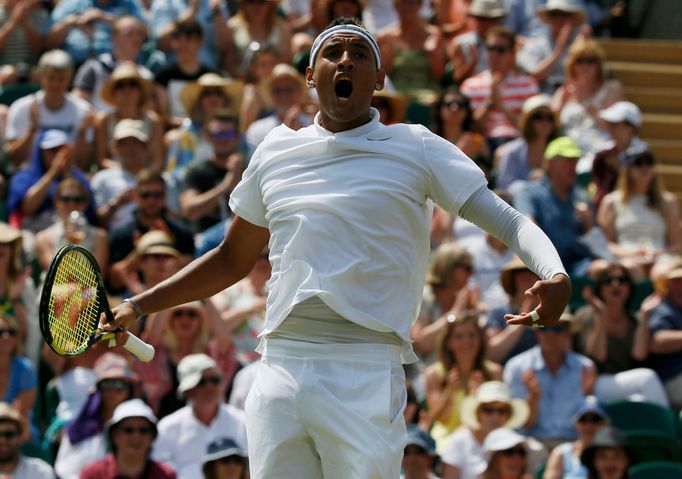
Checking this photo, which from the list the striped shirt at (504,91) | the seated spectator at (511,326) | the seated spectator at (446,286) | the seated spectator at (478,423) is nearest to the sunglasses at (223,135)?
the seated spectator at (446,286)

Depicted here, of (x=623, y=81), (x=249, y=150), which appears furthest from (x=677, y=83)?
(x=249, y=150)

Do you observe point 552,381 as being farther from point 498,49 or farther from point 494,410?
point 498,49

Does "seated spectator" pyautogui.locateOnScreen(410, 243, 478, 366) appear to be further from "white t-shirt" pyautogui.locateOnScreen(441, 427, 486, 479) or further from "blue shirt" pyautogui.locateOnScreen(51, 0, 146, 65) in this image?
"blue shirt" pyautogui.locateOnScreen(51, 0, 146, 65)

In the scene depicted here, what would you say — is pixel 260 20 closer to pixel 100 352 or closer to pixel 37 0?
pixel 37 0

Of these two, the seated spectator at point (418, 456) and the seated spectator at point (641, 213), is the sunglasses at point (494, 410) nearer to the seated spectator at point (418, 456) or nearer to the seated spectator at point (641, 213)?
the seated spectator at point (418, 456)

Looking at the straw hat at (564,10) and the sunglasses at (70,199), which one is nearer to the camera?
the sunglasses at (70,199)

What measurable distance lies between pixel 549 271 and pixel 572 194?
7039 mm

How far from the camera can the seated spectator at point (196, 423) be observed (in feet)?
30.1

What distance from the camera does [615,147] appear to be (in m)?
12.2

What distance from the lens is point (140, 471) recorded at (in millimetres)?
8766

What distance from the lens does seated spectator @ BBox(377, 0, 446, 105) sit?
13.3m

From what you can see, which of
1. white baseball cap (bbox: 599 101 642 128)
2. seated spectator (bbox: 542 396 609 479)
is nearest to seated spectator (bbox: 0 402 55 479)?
seated spectator (bbox: 542 396 609 479)

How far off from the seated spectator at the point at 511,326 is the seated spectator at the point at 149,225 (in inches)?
80.8

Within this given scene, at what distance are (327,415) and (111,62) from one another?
343 inches
